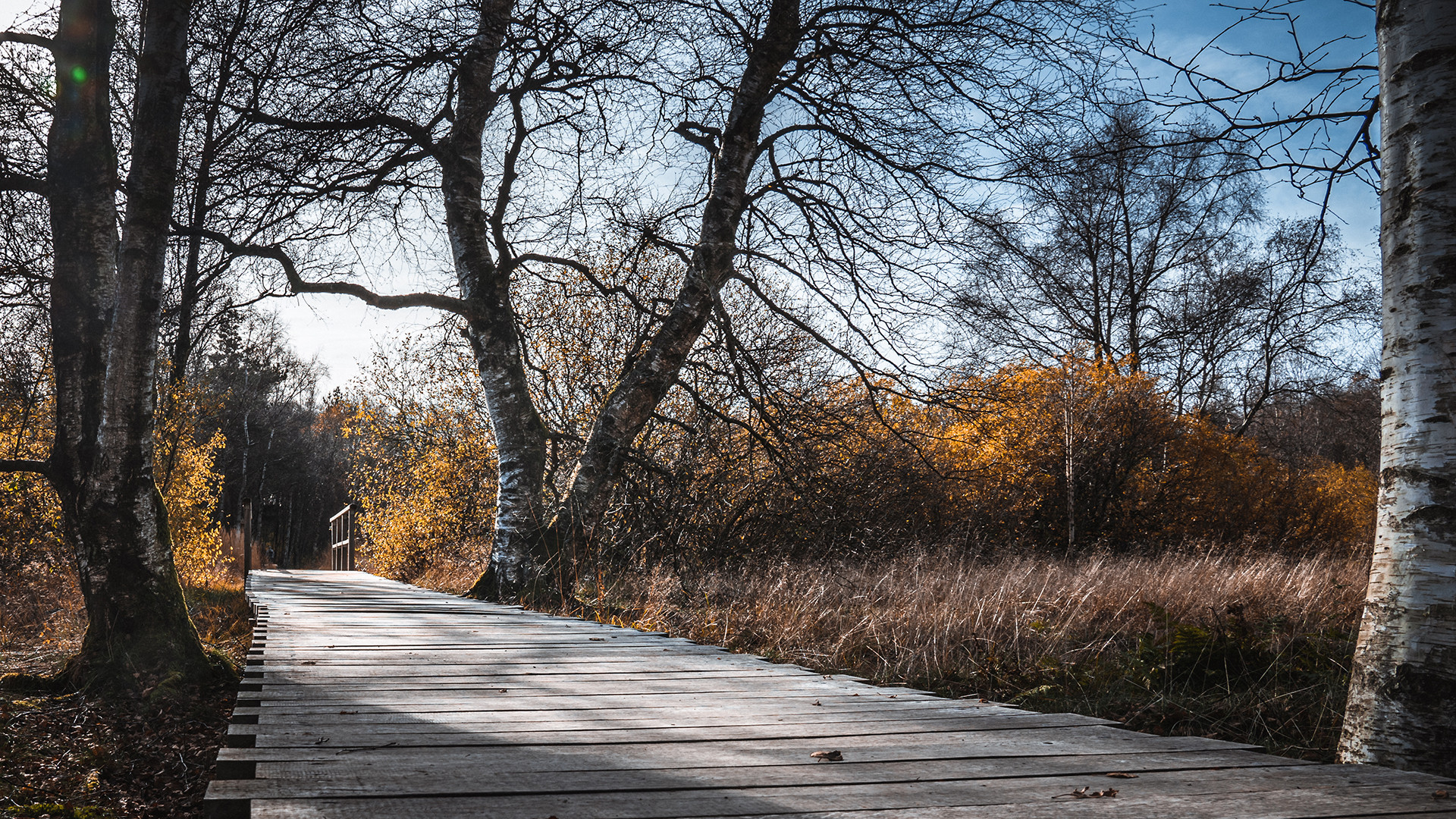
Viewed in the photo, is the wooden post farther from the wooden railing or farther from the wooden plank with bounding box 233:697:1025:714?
the wooden plank with bounding box 233:697:1025:714

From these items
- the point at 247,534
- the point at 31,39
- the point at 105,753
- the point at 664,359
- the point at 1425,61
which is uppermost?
the point at 31,39

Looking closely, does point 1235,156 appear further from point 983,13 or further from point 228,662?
point 228,662

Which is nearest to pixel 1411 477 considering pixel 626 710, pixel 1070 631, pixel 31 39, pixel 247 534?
pixel 626 710

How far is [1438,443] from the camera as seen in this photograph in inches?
93.7

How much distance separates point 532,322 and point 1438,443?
29.8 feet

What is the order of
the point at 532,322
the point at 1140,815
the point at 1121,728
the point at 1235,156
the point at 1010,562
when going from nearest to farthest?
the point at 1140,815 → the point at 1121,728 → the point at 1235,156 → the point at 1010,562 → the point at 532,322

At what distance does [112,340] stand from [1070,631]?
5.48 m

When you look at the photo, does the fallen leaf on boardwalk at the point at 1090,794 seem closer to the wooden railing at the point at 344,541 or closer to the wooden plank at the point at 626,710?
the wooden plank at the point at 626,710

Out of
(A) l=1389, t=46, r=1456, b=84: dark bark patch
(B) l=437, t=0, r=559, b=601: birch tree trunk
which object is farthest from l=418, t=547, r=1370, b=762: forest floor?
(A) l=1389, t=46, r=1456, b=84: dark bark patch

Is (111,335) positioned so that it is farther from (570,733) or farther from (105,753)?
(570,733)

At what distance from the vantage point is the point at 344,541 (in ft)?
62.4

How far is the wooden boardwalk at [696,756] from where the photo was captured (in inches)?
60.1

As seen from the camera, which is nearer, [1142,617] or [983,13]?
[1142,617]

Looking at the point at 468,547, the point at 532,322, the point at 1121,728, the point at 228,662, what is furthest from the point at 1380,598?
the point at 468,547
